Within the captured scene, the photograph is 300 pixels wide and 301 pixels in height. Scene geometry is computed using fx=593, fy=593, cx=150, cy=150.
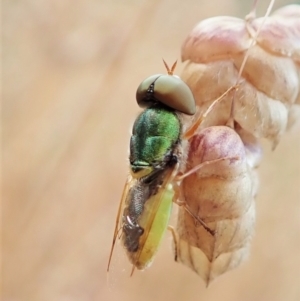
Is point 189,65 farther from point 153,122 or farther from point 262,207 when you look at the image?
point 262,207

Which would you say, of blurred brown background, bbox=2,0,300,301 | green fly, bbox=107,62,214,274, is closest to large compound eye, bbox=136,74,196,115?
green fly, bbox=107,62,214,274

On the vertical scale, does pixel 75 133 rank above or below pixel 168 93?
below

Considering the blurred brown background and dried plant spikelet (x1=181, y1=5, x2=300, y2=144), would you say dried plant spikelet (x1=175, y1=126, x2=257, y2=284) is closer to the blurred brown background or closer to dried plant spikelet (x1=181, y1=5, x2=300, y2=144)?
dried plant spikelet (x1=181, y1=5, x2=300, y2=144)

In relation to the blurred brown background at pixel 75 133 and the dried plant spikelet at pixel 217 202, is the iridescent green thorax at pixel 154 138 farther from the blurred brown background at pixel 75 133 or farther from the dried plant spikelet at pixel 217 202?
the blurred brown background at pixel 75 133

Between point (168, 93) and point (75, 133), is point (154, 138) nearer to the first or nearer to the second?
point (168, 93)

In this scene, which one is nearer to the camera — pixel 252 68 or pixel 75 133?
pixel 252 68

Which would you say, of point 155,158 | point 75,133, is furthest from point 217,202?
point 75,133
